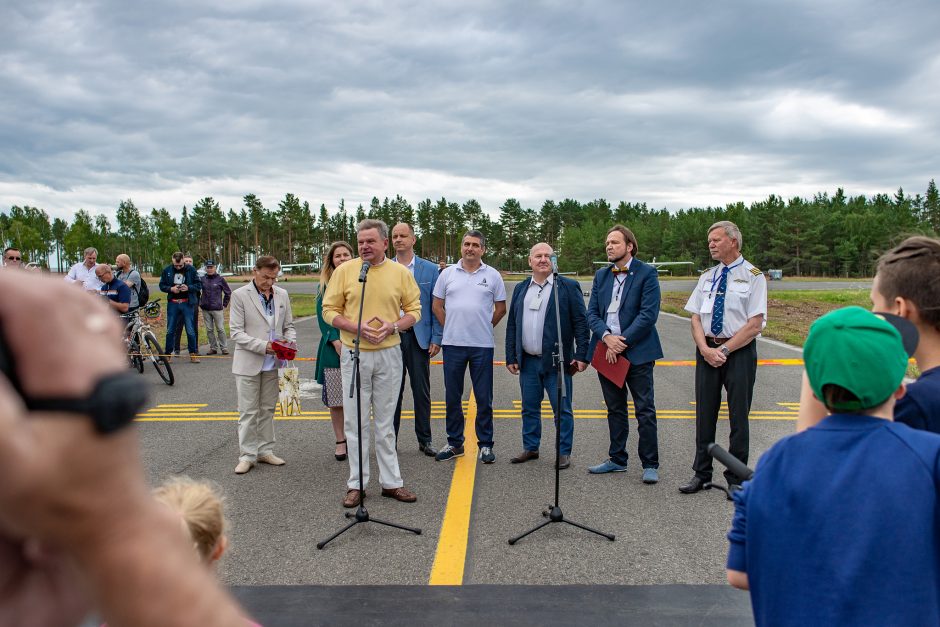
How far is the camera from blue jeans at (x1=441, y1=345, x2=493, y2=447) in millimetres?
6129

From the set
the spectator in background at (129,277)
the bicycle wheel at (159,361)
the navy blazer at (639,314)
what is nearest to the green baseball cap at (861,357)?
the navy blazer at (639,314)

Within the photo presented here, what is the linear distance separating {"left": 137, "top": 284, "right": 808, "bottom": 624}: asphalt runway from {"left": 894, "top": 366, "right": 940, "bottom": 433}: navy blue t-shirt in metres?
1.76

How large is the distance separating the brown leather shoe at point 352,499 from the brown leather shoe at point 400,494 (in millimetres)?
244

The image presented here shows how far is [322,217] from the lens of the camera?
127 meters

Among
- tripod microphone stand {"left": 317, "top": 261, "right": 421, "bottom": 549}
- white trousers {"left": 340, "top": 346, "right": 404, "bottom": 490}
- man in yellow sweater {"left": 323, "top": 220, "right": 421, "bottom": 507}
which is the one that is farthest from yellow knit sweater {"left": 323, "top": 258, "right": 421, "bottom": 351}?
tripod microphone stand {"left": 317, "top": 261, "right": 421, "bottom": 549}

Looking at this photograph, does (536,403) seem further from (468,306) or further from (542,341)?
(468,306)

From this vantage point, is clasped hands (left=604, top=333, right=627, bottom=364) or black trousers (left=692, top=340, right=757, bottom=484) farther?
clasped hands (left=604, top=333, right=627, bottom=364)

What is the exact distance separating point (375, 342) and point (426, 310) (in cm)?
169

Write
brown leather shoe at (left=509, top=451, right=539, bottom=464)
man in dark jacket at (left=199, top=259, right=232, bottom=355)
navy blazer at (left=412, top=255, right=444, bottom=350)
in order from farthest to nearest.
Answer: man in dark jacket at (left=199, top=259, right=232, bottom=355)
navy blazer at (left=412, top=255, right=444, bottom=350)
brown leather shoe at (left=509, top=451, right=539, bottom=464)

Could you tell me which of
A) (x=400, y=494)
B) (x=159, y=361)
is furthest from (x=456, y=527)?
(x=159, y=361)

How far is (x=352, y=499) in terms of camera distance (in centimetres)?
490

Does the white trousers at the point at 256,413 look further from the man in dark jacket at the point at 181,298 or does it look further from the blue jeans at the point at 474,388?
the man in dark jacket at the point at 181,298

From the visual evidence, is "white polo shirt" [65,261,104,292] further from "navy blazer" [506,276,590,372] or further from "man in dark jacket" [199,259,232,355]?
"navy blazer" [506,276,590,372]

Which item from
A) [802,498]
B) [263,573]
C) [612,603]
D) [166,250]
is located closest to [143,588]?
[802,498]
